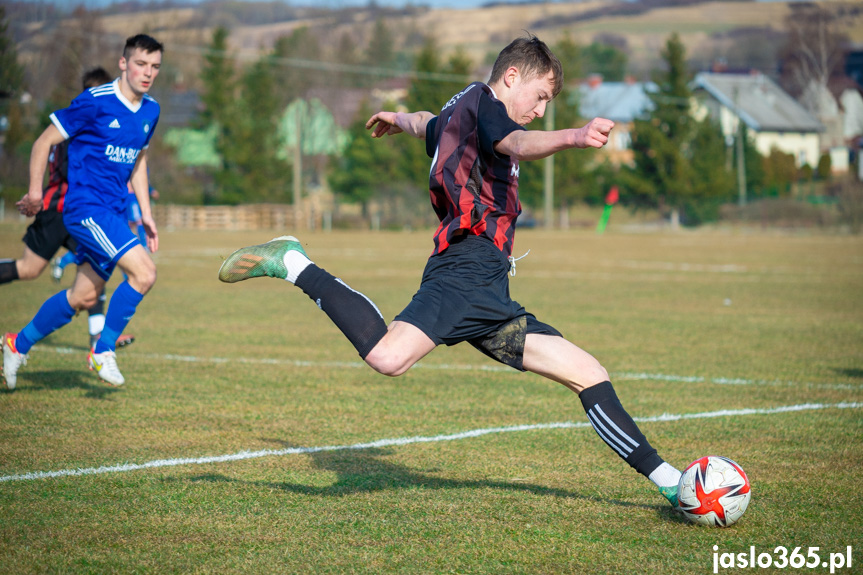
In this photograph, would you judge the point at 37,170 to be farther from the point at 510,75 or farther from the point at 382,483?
the point at 510,75

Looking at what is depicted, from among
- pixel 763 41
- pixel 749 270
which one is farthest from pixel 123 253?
pixel 763 41

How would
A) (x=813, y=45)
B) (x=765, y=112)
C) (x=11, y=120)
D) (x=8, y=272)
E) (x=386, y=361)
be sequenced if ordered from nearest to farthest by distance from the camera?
(x=386, y=361), (x=8, y=272), (x=11, y=120), (x=813, y=45), (x=765, y=112)

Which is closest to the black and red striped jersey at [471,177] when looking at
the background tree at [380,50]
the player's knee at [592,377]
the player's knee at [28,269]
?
the player's knee at [592,377]

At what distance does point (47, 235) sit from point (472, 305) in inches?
217

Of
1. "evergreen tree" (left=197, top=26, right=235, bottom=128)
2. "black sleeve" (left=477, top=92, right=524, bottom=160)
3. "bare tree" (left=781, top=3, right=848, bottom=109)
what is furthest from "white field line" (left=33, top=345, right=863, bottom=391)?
"bare tree" (left=781, top=3, right=848, bottom=109)

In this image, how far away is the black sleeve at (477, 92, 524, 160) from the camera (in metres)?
3.91

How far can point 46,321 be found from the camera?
7035 mm

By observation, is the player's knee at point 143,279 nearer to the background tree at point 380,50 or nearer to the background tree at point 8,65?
the background tree at point 8,65

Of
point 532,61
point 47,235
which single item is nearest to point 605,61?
point 47,235

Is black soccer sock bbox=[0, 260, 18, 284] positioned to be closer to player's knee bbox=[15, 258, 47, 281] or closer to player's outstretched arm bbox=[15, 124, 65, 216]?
player's knee bbox=[15, 258, 47, 281]

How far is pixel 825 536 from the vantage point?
13.3 ft

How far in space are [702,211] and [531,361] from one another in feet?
169

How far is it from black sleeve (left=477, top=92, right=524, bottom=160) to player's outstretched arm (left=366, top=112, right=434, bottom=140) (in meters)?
0.66

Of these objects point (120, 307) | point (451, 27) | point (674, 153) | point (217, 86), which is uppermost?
point (451, 27)
